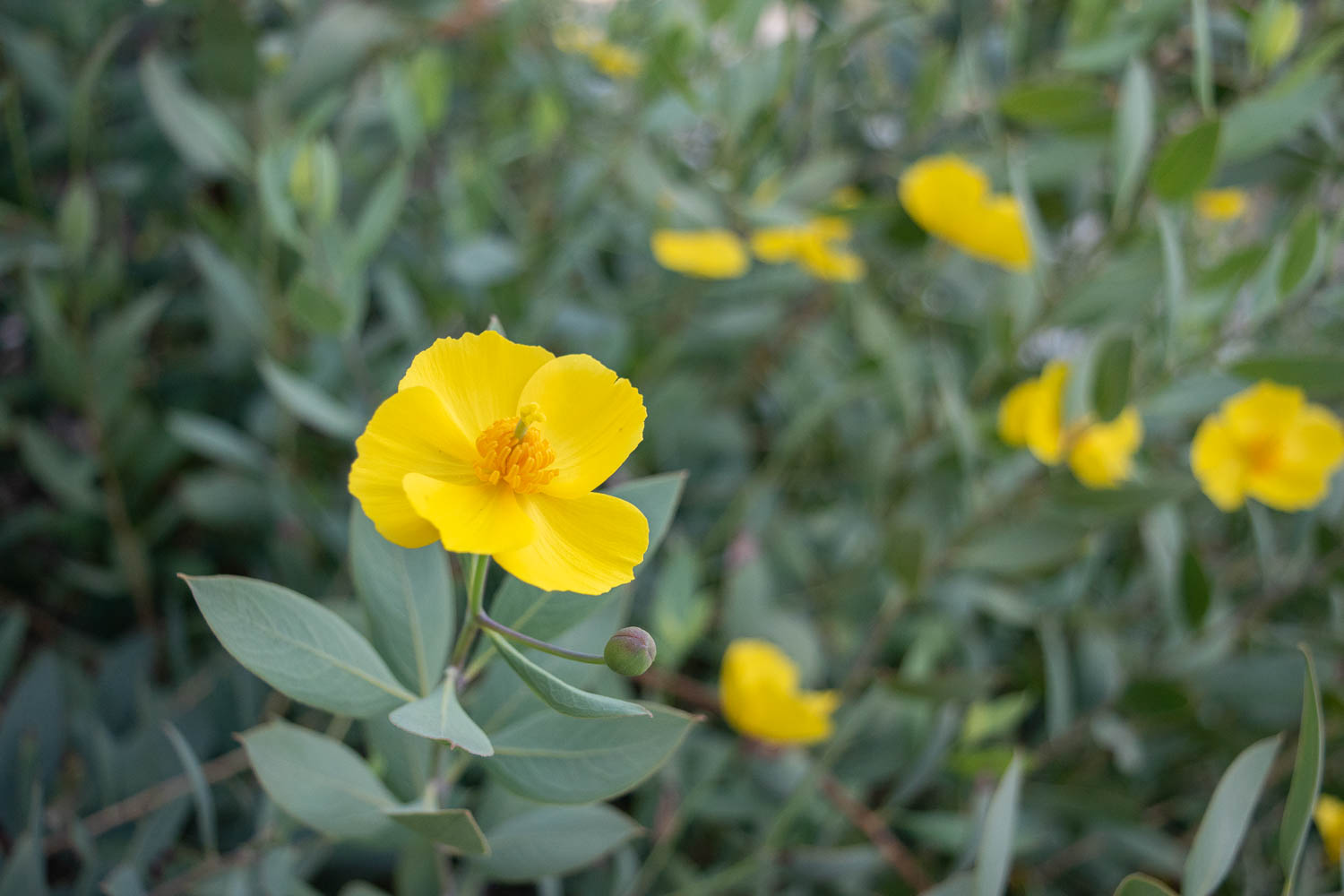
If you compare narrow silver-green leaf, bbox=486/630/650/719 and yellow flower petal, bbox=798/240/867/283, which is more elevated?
narrow silver-green leaf, bbox=486/630/650/719

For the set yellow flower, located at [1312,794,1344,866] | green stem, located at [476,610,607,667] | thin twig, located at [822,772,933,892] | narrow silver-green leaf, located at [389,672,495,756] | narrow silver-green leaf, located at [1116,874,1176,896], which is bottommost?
yellow flower, located at [1312,794,1344,866]

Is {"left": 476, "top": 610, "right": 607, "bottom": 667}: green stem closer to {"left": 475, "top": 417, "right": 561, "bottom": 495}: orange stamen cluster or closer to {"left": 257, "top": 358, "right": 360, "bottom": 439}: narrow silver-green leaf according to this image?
{"left": 475, "top": 417, "right": 561, "bottom": 495}: orange stamen cluster

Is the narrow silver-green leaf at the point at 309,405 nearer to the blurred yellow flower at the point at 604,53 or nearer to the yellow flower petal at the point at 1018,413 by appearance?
the yellow flower petal at the point at 1018,413

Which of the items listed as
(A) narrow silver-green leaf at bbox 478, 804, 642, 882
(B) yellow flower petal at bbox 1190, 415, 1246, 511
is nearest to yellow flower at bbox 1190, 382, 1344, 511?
(B) yellow flower petal at bbox 1190, 415, 1246, 511

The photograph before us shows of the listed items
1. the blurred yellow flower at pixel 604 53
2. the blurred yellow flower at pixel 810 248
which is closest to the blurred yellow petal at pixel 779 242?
the blurred yellow flower at pixel 810 248

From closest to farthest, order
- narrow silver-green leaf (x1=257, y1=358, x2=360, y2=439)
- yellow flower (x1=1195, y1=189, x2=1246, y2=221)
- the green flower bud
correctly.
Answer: the green flower bud
narrow silver-green leaf (x1=257, y1=358, x2=360, y2=439)
yellow flower (x1=1195, y1=189, x2=1246, y2=221)

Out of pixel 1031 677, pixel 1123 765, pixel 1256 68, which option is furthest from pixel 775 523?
pixel 1256 68
